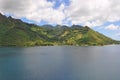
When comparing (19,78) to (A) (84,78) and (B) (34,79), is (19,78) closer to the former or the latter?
(B) (34,79)

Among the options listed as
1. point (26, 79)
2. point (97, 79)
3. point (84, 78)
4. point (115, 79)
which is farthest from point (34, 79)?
point (115, 79)

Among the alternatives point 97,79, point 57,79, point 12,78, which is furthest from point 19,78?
point 97,79

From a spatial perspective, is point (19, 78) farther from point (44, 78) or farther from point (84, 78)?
point (84, 78)

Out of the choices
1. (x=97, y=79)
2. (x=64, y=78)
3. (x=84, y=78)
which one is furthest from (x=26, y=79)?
(x=97, y=79)

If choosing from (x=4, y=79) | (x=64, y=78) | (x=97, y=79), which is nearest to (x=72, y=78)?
(x=64, y=78)

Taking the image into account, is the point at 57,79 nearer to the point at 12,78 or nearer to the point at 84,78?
the point at 84,78

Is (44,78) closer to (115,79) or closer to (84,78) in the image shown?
(84,78)
